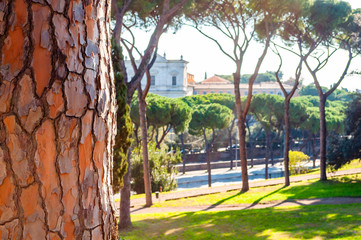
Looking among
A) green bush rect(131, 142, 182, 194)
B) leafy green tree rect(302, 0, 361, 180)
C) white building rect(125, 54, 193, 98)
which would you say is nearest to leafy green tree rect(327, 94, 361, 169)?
leafy green tree rect(302, 0, 361, 180)

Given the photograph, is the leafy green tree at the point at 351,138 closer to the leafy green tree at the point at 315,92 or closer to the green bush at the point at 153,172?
the green bush at the point at 153,172

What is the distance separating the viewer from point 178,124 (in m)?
24.7

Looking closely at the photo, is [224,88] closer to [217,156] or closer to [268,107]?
[217,156]

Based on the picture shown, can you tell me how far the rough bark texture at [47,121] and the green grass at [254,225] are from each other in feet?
20.8

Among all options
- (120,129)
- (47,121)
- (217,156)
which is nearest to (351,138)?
(120,129)

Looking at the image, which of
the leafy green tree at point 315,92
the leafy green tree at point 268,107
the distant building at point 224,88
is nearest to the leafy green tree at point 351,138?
the leafy green tree at point 268,107

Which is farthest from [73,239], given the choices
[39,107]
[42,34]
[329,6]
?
[329,6]

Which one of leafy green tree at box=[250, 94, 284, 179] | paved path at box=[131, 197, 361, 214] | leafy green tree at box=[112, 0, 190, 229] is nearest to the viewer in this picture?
leafy green tree at box=[112, 0, 190, 229]

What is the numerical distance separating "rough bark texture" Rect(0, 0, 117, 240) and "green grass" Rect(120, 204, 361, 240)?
635 centimetres

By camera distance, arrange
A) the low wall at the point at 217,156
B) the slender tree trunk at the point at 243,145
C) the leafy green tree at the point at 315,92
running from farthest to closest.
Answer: the leafy green tree at the point at 315,92 → the low wall at the point at 217,156 → the slender tree trunk at the point at 243,145

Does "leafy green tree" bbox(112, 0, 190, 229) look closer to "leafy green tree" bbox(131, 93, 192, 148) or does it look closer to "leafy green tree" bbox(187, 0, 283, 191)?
"leafy green tree" bbox(187, 0, 283, 191)

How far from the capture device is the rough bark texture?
46.3 inches

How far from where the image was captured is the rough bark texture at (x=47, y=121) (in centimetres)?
117

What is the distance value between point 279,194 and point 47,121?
14137 millimetres
